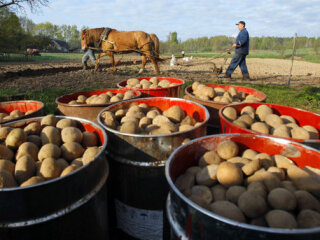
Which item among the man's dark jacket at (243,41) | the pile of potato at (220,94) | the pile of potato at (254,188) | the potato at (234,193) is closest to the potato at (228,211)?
the pile of potato at (254,188)

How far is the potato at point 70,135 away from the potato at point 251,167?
155 cm

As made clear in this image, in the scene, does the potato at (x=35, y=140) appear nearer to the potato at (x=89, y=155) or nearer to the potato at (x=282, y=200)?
the potato at (x=89, y=155)

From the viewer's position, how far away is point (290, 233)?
0.98 m

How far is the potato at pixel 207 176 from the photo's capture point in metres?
1.71

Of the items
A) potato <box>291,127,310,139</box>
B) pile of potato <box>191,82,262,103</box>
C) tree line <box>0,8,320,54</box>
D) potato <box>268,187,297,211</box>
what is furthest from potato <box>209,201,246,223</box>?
tree line <box>0,8,320,54</box>

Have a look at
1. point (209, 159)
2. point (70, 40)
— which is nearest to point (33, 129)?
point (209, 159)

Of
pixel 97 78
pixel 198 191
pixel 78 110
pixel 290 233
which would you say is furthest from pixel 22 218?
pixel 97 78

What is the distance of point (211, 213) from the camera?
110 cm

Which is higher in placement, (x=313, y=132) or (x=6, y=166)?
(x=313, y=132)

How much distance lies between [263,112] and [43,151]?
248 centimetres

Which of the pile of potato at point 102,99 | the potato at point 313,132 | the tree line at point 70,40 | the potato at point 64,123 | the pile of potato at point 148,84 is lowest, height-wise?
the potato at point 313,132

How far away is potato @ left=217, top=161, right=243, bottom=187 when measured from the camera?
161 centimetres

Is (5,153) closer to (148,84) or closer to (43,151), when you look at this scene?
(43,151)

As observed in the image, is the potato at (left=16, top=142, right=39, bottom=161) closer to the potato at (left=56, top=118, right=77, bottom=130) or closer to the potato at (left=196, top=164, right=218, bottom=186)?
the potato at (left=56, top=118, right=77, bottom=130)
